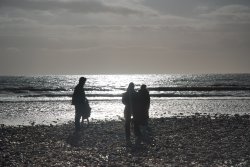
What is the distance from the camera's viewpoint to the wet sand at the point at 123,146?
1173cm

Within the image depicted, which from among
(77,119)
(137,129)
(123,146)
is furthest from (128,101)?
(77,119)

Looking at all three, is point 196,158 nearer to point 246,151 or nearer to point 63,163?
point 246,151

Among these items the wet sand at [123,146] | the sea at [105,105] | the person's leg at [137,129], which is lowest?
the sea at [105,105]

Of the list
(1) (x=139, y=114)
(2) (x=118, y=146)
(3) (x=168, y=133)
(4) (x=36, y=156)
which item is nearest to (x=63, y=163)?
(4) (x=36, y=156)

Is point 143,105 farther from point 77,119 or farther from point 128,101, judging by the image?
point 77,119

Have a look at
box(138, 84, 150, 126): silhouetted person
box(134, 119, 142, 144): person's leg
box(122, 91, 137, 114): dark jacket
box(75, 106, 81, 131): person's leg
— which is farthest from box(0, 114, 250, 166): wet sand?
box(122, 91, 137, 114): dark jacket

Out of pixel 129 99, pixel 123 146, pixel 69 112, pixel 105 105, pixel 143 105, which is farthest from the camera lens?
pixel 105 105

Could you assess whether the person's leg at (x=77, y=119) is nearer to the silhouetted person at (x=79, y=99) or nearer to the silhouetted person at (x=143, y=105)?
the silhouetted person at (x=79, y=99)

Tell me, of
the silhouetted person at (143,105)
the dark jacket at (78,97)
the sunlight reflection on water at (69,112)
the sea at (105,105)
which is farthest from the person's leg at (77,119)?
the sunlight reflection on water at (69,112)

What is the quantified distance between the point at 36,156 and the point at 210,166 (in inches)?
202

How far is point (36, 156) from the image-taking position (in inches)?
499

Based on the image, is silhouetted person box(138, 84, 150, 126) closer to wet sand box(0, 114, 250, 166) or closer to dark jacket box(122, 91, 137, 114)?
dark jacket box(122, 91, 137, 114)

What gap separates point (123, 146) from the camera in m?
14.5

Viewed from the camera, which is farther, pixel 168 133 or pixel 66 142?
pixel 168 133
